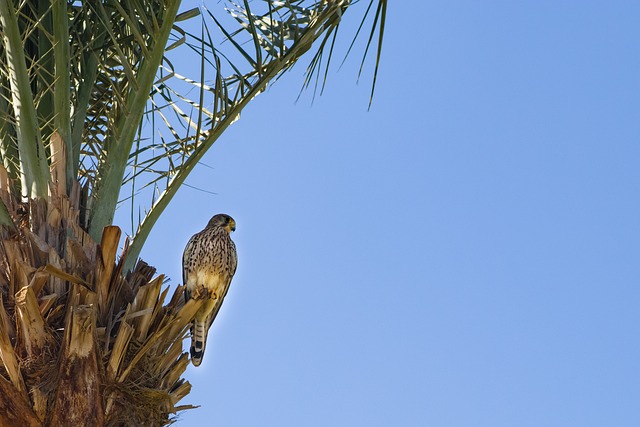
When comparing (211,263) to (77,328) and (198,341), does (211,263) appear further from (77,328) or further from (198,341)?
(77,328)

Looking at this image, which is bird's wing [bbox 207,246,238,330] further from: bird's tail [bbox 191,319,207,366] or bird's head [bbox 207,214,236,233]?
bird's head [bbox 207,214,236,233]

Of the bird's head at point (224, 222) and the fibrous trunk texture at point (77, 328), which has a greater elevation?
the bird's head at point (224, 222)

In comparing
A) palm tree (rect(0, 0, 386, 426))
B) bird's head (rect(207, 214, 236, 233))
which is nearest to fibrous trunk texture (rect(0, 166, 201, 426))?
palm tree (rect(0, 0, 386, 426))

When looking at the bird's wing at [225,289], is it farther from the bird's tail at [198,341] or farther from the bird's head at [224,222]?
the bird's head at [224,222]

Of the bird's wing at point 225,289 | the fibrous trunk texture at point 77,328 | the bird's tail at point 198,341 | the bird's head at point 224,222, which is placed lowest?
the fibrous trunk texture at point 77,328

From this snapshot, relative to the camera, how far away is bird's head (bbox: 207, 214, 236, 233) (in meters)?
6.62

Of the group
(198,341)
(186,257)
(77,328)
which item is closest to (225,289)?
(186,257)

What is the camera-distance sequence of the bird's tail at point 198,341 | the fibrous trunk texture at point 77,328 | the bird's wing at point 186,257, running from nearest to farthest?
the fibrous trunk texture at point 77,328 < the bird's tail at point 198,341 < the bird's wing at point 186,257

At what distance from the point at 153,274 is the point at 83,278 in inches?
14.3

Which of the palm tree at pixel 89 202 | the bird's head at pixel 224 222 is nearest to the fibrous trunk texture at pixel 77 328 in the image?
the palm tree at pixel 89 202

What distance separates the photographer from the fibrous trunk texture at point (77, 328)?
160 inches

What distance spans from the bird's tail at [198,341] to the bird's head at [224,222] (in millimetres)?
896

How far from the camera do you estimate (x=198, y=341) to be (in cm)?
584

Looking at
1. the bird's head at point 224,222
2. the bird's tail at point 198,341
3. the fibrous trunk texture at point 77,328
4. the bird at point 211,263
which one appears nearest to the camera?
the fibrous trunk texture at point 77,328
